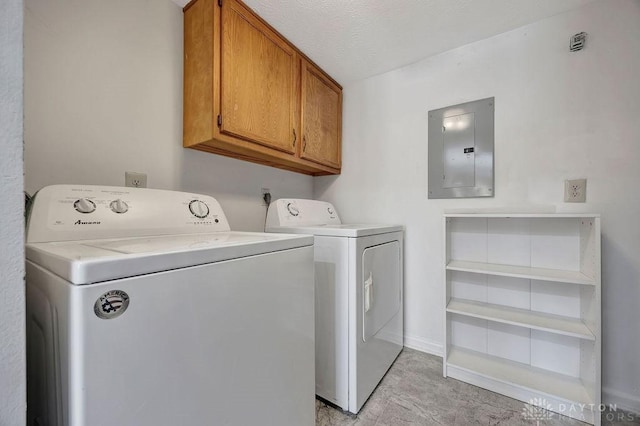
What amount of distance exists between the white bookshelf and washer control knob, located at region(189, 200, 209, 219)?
56.1 inches

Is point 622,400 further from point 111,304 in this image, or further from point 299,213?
point 111,304

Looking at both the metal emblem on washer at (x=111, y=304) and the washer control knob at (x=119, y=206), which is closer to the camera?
the metal emblem on washer at (x=111, y=304)

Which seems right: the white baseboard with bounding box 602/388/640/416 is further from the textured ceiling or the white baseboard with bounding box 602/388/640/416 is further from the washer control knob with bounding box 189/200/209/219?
the washer control knob with bounding box 189/200/209/219

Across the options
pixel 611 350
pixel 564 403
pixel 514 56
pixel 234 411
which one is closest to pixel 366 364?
pixel 234 411

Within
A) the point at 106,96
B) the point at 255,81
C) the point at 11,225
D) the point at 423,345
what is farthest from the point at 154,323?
the point at 423,345

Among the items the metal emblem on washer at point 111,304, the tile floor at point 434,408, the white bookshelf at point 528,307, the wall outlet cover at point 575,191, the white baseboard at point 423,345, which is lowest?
the tile floor at point 434,408

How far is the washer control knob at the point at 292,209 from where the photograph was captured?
5.64 ft

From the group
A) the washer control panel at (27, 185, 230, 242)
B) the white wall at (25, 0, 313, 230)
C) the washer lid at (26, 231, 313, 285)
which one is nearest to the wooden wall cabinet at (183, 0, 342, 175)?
the white wall at (25, 0, 313, 230)

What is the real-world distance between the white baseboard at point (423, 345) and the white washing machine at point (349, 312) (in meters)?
0.46

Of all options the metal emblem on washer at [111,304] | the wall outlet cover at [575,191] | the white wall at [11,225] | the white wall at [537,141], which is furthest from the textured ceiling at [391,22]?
the metal emblem on washer at [111,304]

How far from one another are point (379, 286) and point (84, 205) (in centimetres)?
146

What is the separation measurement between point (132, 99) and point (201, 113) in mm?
330

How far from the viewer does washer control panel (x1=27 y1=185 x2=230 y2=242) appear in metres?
0.84

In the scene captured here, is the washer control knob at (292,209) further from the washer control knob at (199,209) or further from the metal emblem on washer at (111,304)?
the metal emblem on washer at (111,304)
